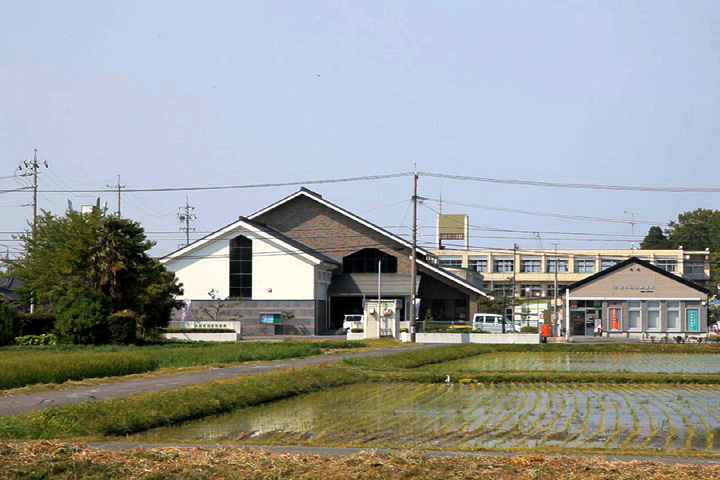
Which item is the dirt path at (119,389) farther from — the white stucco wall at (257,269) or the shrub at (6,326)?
the white stucco wall at (257,269)

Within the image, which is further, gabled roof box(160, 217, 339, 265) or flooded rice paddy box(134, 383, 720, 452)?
gabled roof box(160, 217, 339, 265)

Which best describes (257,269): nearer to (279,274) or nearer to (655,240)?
(279,274)

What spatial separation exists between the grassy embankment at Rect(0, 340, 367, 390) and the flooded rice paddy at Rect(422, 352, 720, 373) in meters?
6.28

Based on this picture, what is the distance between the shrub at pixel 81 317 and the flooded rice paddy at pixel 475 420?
633 inches

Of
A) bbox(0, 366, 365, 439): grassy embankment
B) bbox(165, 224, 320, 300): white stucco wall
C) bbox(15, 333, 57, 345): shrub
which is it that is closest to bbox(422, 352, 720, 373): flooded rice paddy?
bbox(0, 366, 365, 439): grassy embankment

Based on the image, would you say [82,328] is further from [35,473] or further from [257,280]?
[35,473]

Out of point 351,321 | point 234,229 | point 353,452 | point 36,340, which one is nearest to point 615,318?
point 351,321

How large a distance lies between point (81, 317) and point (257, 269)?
880 inches

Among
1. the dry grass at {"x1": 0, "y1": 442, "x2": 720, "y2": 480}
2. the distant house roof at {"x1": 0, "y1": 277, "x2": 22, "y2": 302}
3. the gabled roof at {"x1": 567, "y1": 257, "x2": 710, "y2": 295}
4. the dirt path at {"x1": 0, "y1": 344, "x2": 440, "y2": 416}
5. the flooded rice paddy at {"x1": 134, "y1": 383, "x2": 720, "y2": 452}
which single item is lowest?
the flooded rice paddy at {"x1": 134, "y1": 383, "x2": 720, "y2": 452}

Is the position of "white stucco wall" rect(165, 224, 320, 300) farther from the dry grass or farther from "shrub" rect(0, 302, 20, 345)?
the dry grass

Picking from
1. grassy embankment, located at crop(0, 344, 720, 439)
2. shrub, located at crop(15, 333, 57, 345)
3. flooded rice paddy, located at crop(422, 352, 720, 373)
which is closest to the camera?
grassy embankment, located at crop(0, 344, 720, 439)

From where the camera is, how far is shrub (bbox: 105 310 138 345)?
114ft

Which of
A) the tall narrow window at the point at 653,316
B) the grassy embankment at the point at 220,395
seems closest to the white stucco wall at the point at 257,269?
the tall narrow window at the point at 653,316

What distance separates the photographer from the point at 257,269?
56188mm
